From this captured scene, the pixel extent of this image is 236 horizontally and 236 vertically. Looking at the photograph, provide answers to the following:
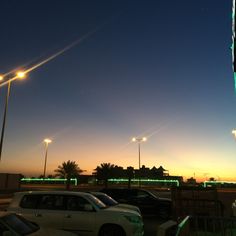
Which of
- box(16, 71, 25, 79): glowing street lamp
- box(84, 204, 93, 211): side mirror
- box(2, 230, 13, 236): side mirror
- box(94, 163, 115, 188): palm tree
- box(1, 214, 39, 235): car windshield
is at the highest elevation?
box(16, 71, 25, 79): glowing street lamp

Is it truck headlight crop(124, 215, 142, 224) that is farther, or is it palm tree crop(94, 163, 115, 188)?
palm tree crop(94, 163, 115, 188)

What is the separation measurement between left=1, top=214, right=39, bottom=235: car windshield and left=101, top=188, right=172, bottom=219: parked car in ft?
40.0

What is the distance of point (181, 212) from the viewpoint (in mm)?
14305

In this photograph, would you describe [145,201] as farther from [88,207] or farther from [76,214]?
[76,214]

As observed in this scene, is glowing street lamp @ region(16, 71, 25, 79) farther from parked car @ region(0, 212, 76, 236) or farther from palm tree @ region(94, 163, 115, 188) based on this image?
palm tree @ region(94, 163, 115, 188)

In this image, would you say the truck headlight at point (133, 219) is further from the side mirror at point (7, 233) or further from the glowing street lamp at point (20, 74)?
the glowing street lamp at point (20, 74)

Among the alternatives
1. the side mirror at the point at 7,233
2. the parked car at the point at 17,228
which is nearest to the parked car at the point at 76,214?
the parked car at the point at 17,228

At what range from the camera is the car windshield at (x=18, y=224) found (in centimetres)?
674

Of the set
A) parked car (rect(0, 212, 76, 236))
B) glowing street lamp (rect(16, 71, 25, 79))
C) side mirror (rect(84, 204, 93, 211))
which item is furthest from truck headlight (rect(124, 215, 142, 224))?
glowing street lamp (rect(16, 71, 25, 79))

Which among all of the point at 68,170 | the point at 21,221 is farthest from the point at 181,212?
the point at 68,170

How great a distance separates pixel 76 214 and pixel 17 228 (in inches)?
145

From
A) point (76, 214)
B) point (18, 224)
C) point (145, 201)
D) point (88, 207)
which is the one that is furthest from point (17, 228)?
point (145, 201)

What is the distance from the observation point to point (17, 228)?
6867 millimetres

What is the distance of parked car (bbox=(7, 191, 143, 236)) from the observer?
1016 cm
